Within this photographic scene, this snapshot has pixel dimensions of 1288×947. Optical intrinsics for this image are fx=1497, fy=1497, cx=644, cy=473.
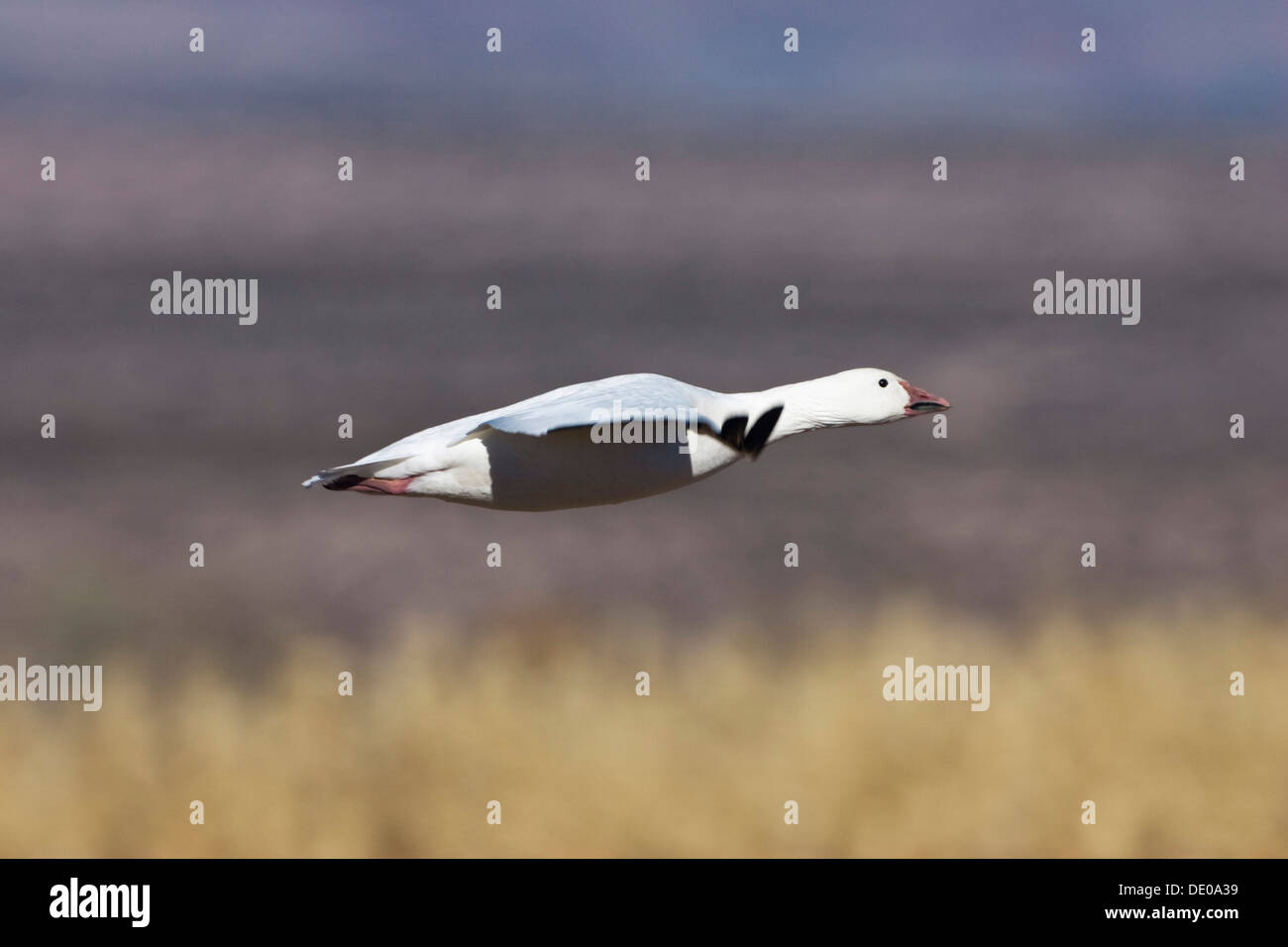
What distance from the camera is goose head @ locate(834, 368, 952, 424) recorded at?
20.8 ft

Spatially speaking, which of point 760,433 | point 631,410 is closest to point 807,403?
point 760,433

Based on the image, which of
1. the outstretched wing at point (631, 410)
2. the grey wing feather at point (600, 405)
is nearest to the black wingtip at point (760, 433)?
the outstretched wing at point (631, 410)

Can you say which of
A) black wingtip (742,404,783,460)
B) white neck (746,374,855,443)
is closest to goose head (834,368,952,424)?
white neck (746,374,855,443)

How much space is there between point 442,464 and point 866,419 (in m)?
1.85

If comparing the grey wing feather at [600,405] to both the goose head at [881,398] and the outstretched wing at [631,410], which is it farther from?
the goose head at [881,398]

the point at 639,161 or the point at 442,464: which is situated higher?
the point at 639,161

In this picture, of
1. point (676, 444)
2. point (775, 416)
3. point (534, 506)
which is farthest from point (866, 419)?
point (534, 506)

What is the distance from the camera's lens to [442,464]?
224 inches

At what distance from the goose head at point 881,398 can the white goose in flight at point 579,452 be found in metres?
→ 0.51

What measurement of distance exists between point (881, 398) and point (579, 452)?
154 cm

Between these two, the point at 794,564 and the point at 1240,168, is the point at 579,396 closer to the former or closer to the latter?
the point at 794,564

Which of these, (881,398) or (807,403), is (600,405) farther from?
(881,398)

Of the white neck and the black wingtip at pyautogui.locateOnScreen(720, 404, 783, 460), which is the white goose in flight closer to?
the black wingtip at pyautogui.locateOnScreen(720, 404, 783, 460)

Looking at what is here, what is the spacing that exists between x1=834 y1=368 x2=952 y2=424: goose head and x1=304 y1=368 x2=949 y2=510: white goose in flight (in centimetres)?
51
